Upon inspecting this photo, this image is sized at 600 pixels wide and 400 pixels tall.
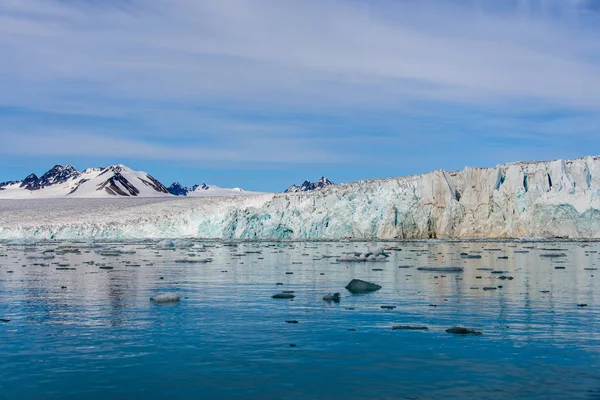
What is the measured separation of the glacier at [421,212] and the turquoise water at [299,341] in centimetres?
2610

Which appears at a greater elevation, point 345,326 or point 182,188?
point 182,188

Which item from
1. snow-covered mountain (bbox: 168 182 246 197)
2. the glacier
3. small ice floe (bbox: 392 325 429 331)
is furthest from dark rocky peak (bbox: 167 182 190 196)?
small ice floe (bbox: 392 325 429 331)

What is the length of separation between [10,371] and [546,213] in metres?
37.7

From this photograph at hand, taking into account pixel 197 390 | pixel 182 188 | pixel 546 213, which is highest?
pixel 182 188

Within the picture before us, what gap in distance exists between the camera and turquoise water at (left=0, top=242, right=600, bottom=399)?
6535 mm

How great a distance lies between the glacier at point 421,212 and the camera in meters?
40.2

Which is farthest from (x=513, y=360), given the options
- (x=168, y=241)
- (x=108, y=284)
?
(x=168, y=241)

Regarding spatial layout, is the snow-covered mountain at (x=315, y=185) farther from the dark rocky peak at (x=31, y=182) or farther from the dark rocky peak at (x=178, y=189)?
the dark rocky peak at (x=31, y=182)

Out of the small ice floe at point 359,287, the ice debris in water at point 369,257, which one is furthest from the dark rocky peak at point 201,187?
the small ice floe at point 359,287

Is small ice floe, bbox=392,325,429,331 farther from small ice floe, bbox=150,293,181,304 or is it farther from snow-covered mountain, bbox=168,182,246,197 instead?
snow-covered mountain, bbox=168,182,246,197

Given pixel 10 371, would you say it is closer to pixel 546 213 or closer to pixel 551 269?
pixel 551 269

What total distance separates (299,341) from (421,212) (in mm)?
35566

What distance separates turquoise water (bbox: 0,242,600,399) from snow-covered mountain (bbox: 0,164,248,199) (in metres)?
89.1

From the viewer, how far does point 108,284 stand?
1588 cm
